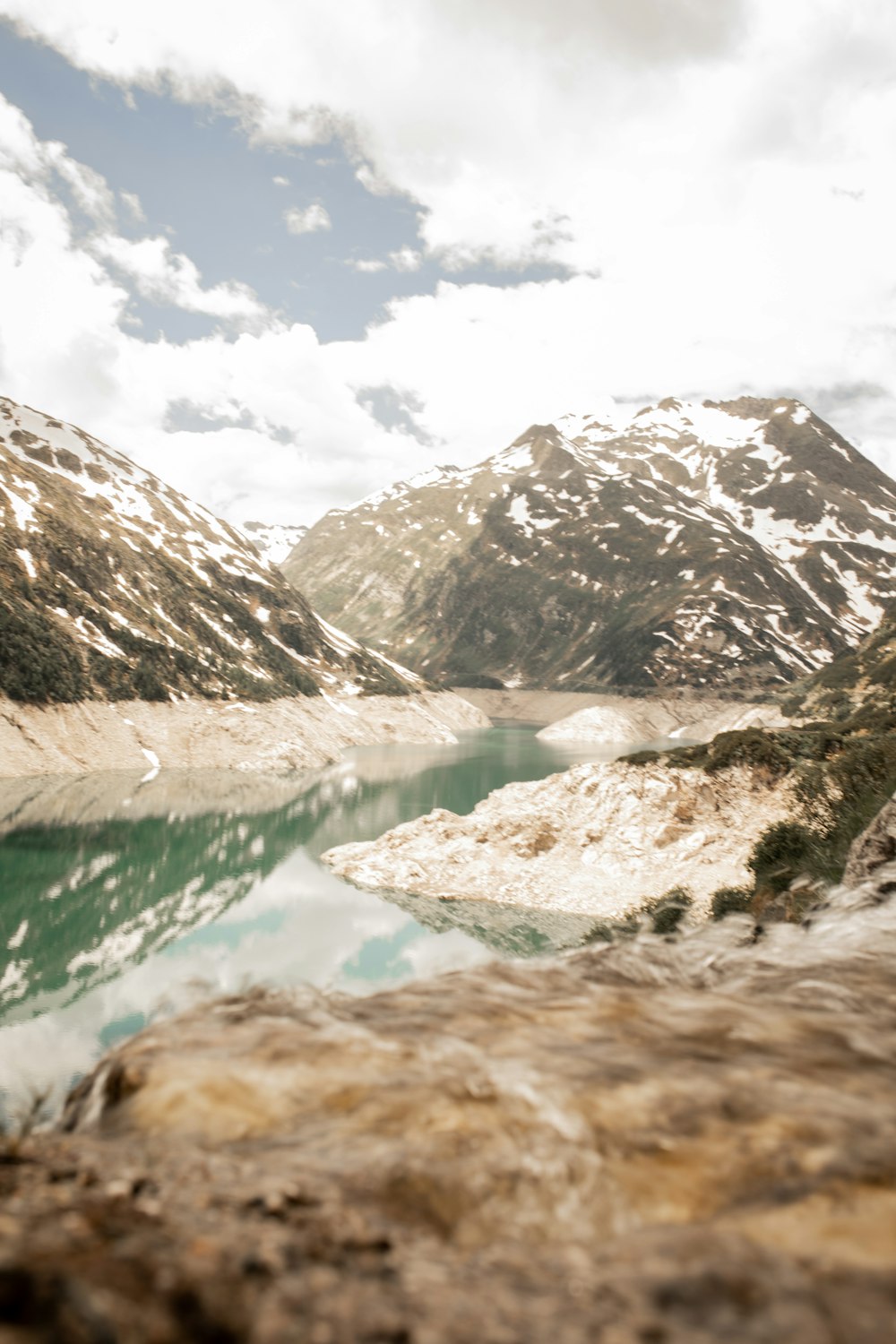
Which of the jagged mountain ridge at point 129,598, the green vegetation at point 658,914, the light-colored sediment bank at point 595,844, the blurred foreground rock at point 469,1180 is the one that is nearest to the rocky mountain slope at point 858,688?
the light-colored sediment bank at point 595,844

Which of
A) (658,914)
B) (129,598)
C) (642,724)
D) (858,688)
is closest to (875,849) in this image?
(658,914)

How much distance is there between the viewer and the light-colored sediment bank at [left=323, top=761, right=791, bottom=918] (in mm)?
38969

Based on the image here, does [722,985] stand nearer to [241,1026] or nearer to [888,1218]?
[888,1218]

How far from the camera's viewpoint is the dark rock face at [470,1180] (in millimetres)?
2641

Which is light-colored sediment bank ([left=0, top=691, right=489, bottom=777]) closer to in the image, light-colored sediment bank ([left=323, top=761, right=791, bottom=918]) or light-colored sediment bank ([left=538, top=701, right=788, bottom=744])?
light-colored sediment bank ([left=538, top=701, right=788, bottom=744])

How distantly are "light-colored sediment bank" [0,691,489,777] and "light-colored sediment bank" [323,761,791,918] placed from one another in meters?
49.3

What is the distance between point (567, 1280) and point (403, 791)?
80.5 meters

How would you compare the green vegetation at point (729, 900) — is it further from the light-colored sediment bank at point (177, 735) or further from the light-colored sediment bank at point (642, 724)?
the light-colored sediment bank at point (642, 724)

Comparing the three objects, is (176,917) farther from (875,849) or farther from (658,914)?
(875,849)

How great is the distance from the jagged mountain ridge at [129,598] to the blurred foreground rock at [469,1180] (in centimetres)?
8943

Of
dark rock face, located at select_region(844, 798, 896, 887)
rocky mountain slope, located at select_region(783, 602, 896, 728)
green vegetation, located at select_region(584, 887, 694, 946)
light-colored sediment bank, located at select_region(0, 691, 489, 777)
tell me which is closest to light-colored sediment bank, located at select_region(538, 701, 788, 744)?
rocky mountain slope, located at select_region(783, 602, 896, 728)

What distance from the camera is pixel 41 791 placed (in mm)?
69188

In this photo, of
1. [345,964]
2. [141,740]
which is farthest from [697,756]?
[141,740]

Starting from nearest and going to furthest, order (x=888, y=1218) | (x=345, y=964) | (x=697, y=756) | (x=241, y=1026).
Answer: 1. (x=888, y=1218)
2. (x=241, y=1026)
3. (x=345, y=964)
4. (x=697, y=756)
